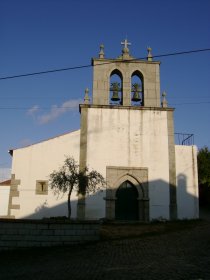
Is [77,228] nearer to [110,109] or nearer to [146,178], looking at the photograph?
[146,178]

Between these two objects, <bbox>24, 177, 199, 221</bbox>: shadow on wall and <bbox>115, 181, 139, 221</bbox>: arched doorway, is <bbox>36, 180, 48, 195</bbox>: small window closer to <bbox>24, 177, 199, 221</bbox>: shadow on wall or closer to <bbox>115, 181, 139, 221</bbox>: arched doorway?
<bbox>24, 177, 199, 221</bbox>: shadow on wall

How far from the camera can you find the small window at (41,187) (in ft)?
61.3

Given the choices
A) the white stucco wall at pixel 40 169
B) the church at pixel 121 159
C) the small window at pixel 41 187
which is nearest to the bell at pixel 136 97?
the church at pixel 121 159

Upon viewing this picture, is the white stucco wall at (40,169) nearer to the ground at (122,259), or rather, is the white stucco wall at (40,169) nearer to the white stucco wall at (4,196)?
the white stucco wall at (4,196)

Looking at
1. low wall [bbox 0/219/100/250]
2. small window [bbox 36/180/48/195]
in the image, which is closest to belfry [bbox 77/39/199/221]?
small window [bbox 36/180/48/195]

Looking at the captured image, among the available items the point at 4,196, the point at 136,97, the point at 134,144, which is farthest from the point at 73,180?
the point at 4,196

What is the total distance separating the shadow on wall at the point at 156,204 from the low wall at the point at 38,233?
642 centimetres

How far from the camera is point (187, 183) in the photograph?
64.5 ft

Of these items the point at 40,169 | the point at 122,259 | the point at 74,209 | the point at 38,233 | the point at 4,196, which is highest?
the point at 40,169

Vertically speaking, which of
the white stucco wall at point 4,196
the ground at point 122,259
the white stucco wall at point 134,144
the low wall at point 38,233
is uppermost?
the white stucco wall at point 134,144

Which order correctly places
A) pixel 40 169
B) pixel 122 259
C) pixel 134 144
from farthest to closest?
1. pixel 134 144
2. pixel 40 169
3. pixel 122 259

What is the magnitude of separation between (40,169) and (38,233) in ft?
23.9

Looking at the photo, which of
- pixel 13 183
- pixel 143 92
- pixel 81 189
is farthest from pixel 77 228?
pixel 143 92

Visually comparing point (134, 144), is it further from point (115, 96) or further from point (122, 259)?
point (122, 259)
